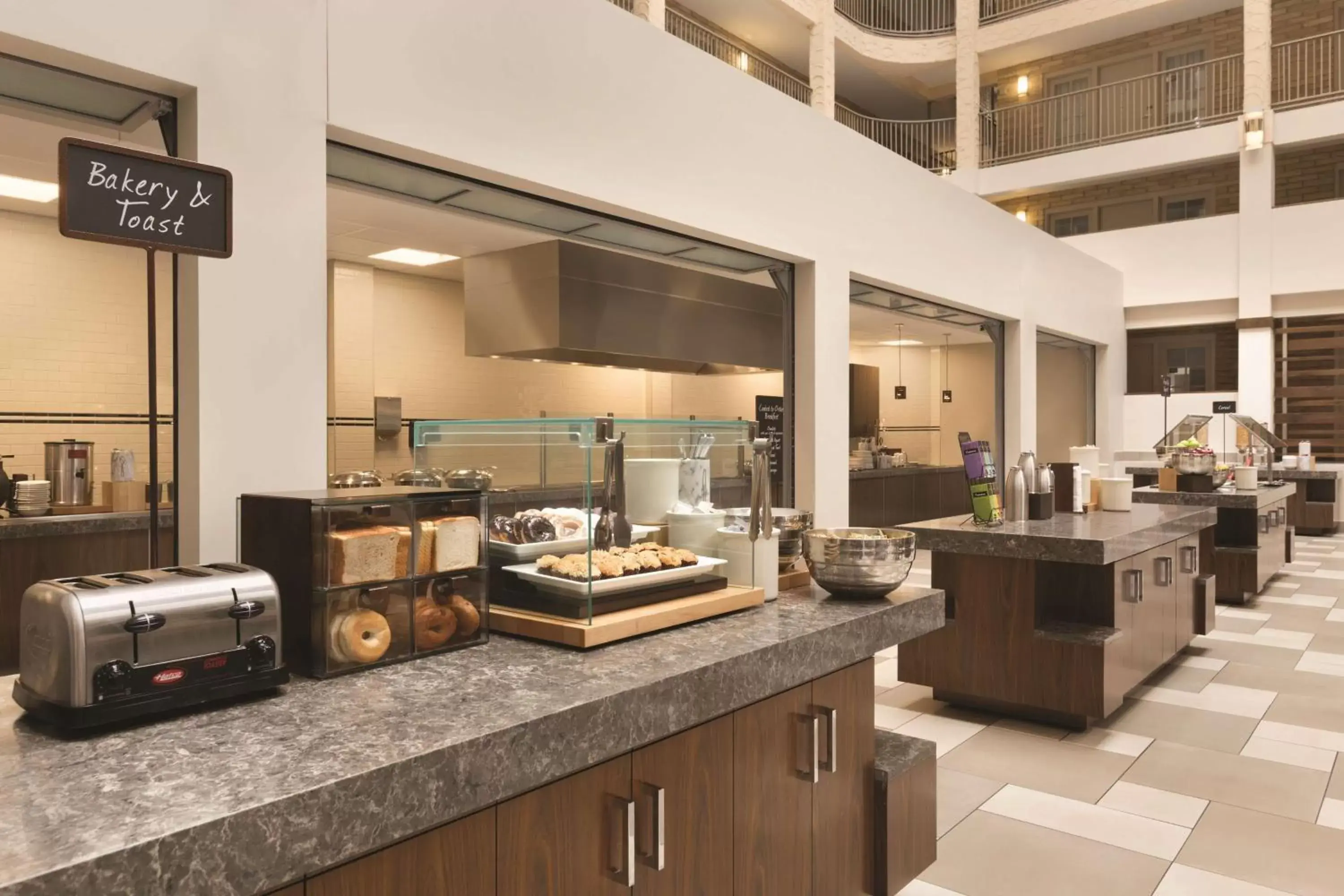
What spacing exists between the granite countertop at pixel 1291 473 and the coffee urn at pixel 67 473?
33.7ft

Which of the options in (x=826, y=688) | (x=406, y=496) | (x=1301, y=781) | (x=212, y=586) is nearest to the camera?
(x=212, y=586)

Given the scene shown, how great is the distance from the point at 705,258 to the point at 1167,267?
9.77 m

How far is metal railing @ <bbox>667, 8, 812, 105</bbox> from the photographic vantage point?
11.9m

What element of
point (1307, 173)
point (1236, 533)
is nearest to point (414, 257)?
point (1236, 533)

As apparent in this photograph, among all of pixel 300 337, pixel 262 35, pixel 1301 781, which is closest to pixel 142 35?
pixel 262 35

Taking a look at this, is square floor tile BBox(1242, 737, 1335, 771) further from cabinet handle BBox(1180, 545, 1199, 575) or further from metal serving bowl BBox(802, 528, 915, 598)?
metal serving bowl BBox(802, 528, 915, 598)

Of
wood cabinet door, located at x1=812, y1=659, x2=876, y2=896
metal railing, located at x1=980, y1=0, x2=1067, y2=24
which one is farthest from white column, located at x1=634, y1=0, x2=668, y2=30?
wood cabinet door, located at x1=812, y1=659, x2=876, y2=896

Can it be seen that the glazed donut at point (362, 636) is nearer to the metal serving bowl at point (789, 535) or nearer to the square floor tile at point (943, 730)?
the metal serving bowl at point (789, 535)

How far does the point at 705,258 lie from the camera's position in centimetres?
518

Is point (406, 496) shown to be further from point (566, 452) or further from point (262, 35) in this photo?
point (262, 35)

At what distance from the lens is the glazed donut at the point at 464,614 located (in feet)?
6.01

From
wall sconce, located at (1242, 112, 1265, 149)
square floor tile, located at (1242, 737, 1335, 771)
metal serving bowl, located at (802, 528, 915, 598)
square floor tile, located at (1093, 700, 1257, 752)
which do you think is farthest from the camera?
wall sconce, located at (1242, 112, 1265, 149)

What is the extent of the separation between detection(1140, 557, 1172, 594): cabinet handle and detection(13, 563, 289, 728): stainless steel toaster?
4245 mm

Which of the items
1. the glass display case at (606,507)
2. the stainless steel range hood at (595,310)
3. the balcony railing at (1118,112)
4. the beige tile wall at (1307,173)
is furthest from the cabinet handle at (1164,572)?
the beige tile wall at (1307,173)
